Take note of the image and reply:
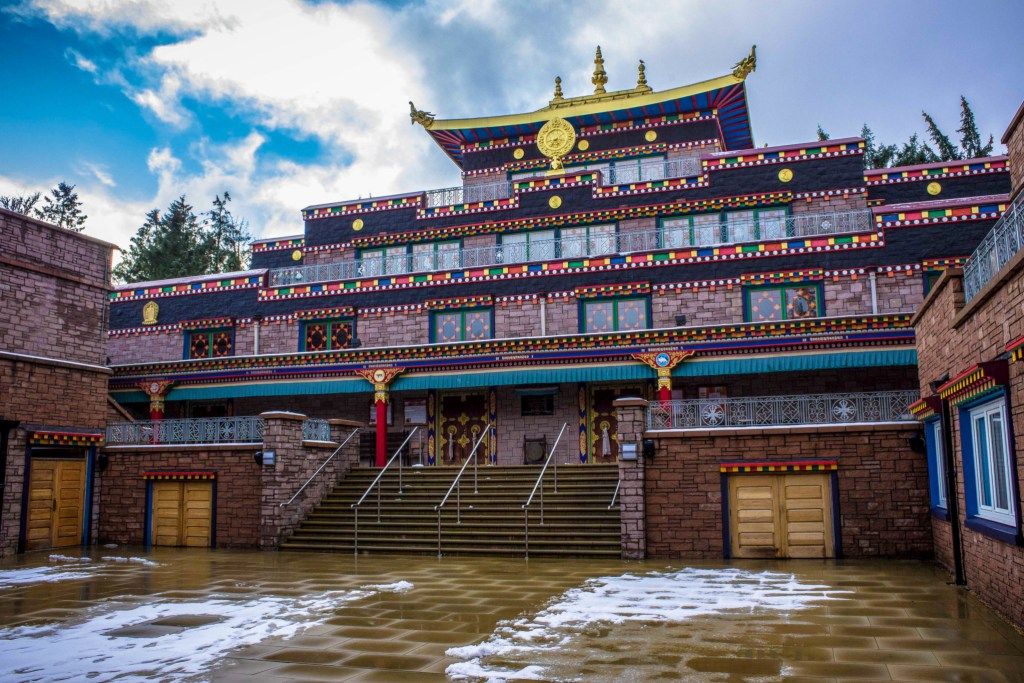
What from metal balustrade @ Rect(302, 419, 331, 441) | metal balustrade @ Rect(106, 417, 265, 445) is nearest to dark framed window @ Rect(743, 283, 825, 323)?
metal balustrade @ Rect(302, 419, 331, 441)

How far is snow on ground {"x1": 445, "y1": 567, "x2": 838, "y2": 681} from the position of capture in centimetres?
749

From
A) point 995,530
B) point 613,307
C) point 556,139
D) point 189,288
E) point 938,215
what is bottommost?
point 995,530

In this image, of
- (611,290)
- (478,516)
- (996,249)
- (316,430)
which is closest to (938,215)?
(611,290)

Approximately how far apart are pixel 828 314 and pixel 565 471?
916 centimetres

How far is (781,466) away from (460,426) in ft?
38.7

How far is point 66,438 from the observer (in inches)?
727

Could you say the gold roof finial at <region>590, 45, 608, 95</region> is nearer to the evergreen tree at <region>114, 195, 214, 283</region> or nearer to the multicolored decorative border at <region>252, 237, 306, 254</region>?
the multicolored decorative border at <region>252, 237, 306, 254</region>

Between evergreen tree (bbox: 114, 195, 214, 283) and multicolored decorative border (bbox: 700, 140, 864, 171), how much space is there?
35.2 m

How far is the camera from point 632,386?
76.9ft

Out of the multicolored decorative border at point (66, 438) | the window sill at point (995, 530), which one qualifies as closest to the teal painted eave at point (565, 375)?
the multicolored decorative border at point (66, 438)

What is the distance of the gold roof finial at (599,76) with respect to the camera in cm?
3199

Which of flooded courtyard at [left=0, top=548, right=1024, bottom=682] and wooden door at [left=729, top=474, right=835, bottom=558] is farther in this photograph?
wooden door at [left=729, top=474, right=835, bottom=558]

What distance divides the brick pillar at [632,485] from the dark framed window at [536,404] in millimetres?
8066

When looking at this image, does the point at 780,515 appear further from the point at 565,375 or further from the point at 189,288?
the point at 189,288
